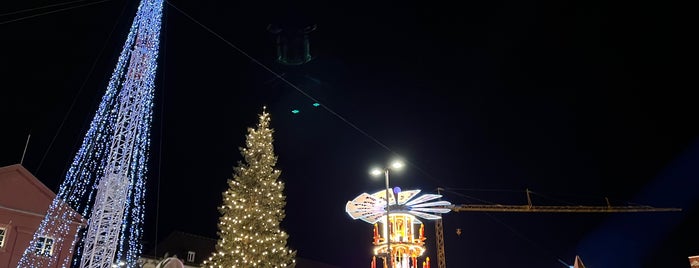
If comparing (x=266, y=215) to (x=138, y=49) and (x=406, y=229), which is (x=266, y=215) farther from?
(x=406, y=229)

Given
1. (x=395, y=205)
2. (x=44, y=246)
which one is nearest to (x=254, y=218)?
(x=395, y=205)

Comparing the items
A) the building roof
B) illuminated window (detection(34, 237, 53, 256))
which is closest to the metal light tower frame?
illuminated window (detection(34, 237, 53, 256))

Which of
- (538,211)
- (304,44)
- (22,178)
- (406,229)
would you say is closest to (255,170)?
(304,44)

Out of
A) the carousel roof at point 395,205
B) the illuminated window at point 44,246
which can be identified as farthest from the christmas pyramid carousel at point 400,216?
the illuminated window at point 44,246

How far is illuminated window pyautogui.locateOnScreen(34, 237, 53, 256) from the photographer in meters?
25.1

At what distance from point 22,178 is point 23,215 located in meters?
2.01

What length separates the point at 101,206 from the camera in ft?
66.2

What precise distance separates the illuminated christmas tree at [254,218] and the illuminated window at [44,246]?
10.2 meters

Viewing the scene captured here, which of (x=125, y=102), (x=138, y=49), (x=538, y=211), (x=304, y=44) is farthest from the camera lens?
(x=538, y=211)

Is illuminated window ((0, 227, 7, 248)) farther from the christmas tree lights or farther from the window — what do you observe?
the window

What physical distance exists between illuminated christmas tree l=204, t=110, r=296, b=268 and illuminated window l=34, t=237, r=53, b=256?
10.2 m

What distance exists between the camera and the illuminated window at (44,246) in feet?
82.5

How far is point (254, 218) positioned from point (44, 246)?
12.9m

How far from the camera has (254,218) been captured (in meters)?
20.6
